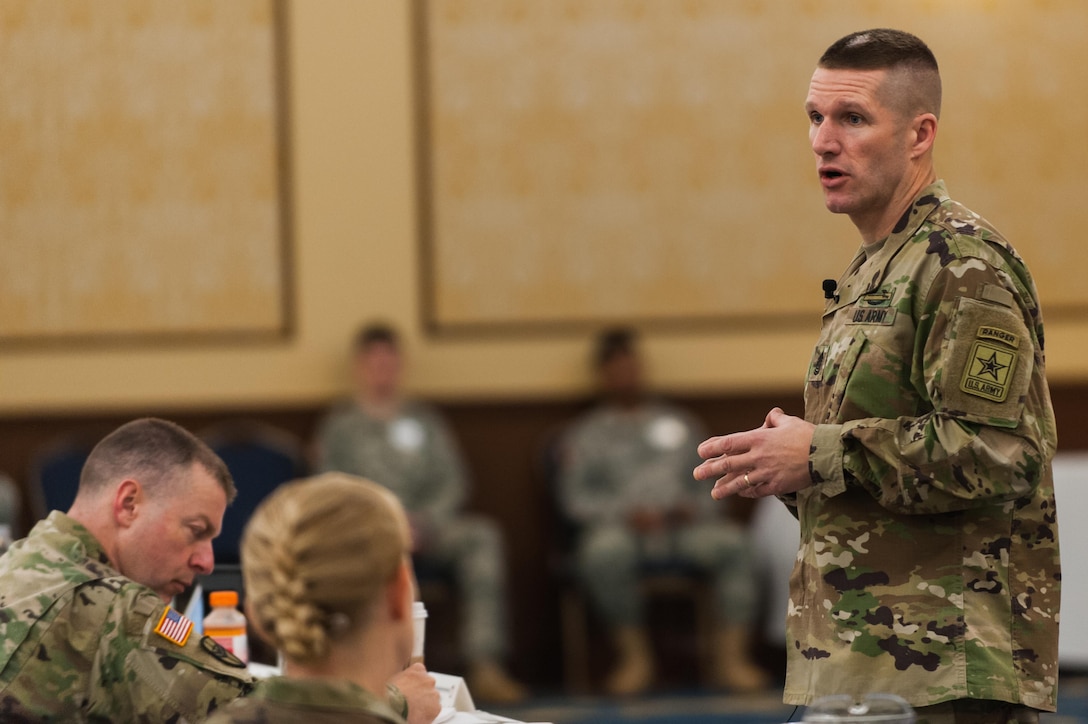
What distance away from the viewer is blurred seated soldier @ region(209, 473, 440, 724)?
169cm

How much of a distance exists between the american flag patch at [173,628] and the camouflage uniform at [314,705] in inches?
19.3

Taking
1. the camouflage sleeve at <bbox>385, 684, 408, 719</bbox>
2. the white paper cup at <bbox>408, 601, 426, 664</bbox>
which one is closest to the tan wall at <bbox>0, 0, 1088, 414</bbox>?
the white paper cup at <bbox>408, 601, 426, 664</bbox>

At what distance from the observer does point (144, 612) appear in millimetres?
2232

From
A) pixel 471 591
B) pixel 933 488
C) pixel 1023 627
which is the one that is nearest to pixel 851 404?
pixel 933 488

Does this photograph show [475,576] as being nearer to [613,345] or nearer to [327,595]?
[613,345]

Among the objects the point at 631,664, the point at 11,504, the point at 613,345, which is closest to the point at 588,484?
the point at 613,345

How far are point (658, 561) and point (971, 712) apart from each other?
4472 millimetres

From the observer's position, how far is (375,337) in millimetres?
6652

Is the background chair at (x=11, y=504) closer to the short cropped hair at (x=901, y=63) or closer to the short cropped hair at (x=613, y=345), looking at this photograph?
the short cropped hair at (x=613, y=345)

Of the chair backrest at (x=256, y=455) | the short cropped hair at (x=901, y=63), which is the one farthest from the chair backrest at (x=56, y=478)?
the short cropped hair at (x=901, y=63)

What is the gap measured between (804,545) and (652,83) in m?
5.02

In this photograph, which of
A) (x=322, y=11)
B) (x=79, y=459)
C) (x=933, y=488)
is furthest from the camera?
(x=322, y=11)

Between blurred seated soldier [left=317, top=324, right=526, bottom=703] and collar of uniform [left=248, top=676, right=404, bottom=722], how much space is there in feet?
15.7

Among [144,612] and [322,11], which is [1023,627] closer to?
[144,612]
